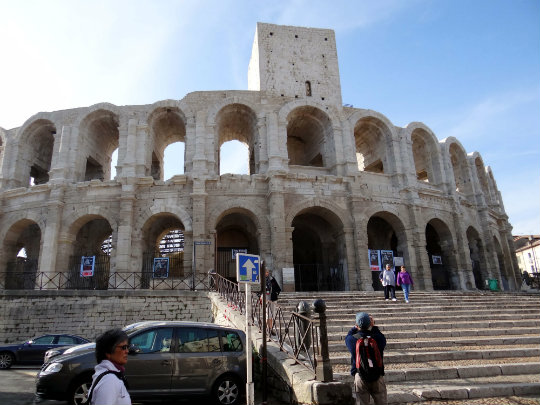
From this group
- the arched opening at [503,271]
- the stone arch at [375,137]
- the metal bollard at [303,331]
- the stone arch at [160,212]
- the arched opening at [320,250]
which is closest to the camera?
the metal bollard at [303,331]

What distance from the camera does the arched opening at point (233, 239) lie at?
64.1 ft

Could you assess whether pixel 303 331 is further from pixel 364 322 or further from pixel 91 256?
pixel 91 256

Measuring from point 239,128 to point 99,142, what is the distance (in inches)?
332

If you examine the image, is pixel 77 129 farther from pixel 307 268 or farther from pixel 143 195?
pixel 307 268

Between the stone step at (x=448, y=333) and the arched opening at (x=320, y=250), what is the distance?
9188 millimetres

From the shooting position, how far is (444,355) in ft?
24.5

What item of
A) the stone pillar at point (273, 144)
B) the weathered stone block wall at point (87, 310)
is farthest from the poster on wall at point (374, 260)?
the weathered stone block wall at point (87, 310)

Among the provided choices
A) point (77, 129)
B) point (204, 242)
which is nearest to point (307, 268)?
point (204, 242)

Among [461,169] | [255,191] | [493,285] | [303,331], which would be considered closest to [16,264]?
[255,191]

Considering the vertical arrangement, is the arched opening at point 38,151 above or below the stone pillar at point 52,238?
above

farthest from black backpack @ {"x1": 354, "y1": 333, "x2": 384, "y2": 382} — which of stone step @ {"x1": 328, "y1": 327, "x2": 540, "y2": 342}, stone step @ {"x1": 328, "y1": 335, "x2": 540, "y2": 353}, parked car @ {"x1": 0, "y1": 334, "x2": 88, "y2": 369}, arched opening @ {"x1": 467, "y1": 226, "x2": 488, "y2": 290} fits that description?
arched opening @ {"x1": 467, "y1": 226, "x2": 488, "y2": 290}

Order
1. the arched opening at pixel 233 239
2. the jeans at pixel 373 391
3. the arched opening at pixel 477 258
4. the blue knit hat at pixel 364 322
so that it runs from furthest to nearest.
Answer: the arched opening at pixel 477 258 → the arched opening at pixel 233 239 → the blue knit hat at pixel 364 322 → the jeans at pixel 373 391

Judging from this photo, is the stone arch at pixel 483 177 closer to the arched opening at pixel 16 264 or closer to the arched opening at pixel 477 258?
the arched opening at pixel 477 258

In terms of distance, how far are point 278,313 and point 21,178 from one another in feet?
63.1
